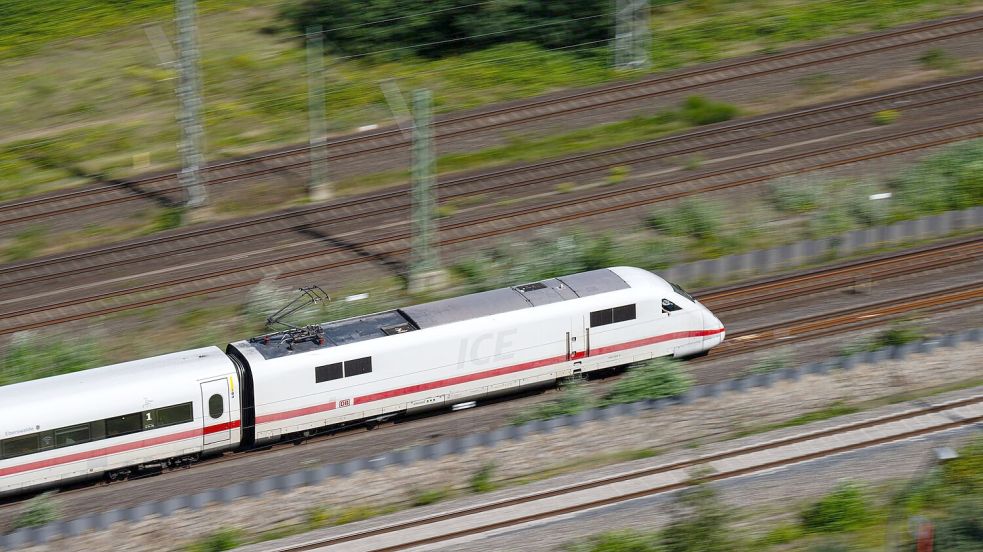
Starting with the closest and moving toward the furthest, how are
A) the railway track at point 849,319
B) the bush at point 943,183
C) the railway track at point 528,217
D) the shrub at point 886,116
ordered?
the railway track at point 849,319
the railway track at point 528,217
the bush at point 943,183
the shrub at point 886,116

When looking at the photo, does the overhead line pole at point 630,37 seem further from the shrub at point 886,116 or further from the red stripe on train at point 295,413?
the red stripe on train at point 295,413

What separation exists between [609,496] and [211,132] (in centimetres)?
3390

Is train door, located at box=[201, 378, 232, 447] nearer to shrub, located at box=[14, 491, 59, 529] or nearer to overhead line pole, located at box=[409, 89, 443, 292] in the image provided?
shrub, located at box=[14, 491, 59, 529]

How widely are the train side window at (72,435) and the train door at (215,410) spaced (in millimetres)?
2799

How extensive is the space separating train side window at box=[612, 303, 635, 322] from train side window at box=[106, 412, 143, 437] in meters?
12.7

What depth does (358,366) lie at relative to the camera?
32.5 m

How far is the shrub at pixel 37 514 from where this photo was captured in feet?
97.4

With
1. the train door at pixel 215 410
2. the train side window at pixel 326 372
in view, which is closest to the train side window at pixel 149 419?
the train door at pixel 215 410

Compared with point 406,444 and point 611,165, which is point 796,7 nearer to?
point 611,165

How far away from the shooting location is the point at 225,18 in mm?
67375

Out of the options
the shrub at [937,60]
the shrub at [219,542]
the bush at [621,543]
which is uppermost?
the shrub at [937,60]

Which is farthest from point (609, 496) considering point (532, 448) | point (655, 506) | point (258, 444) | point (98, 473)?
point (98, 473)

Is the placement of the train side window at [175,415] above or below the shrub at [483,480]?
above

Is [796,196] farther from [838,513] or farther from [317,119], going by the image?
[838,513]
